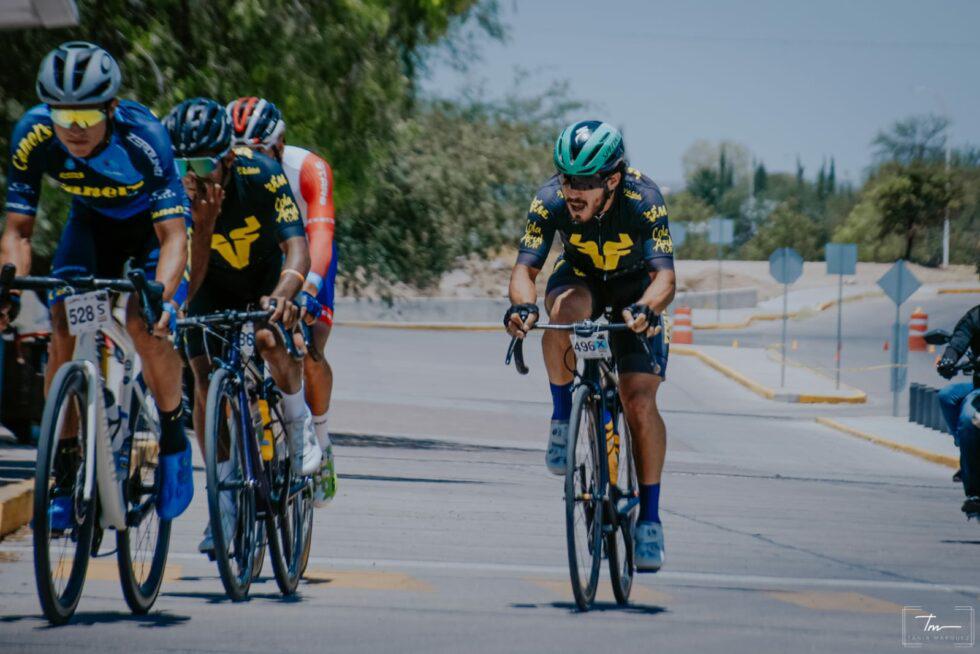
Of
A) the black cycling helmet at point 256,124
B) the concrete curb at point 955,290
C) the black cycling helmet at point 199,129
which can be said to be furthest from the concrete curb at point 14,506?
the concrete curb at point 955,290

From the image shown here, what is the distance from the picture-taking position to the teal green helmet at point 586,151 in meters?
6.89

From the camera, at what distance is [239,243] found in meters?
7.32

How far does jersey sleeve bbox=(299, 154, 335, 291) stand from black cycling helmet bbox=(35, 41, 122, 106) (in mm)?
1791

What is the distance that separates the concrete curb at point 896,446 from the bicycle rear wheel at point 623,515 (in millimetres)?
13029

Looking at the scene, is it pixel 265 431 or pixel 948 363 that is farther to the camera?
pixel 948 363

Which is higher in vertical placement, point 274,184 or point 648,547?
point 274,184

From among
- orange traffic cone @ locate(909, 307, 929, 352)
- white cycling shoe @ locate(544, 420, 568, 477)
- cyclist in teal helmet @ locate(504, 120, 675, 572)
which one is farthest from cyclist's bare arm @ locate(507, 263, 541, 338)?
orange traffic cone @ locate(909, 307, 929, 352)

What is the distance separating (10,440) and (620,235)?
32.4 feet

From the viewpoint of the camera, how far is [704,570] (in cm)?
870

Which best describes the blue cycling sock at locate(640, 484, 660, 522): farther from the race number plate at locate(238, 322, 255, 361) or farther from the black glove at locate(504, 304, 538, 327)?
the race number plate at locate(238, 322, 255, 361)

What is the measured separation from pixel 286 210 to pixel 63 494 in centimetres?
188

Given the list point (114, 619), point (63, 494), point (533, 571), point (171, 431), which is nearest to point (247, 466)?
point (171, 431)

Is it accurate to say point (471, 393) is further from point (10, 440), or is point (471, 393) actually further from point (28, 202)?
point (28, 202)

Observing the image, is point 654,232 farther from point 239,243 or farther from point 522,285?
point 239,243
